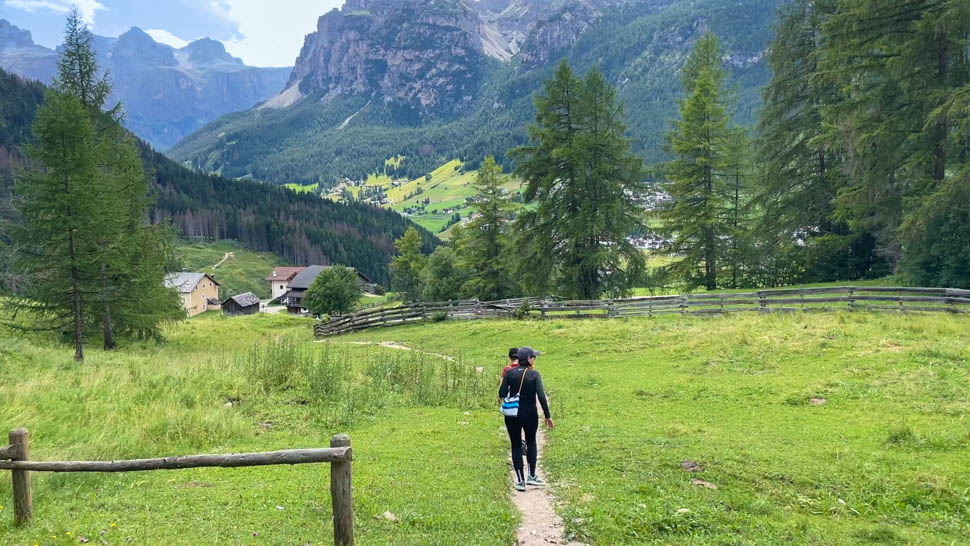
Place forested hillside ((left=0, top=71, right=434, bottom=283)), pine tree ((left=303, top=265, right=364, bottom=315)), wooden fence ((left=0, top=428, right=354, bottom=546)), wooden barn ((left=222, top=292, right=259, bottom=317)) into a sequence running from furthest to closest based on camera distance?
forested hillside ((left=0, top=71, right=434, bottom=283)) → wooden barn ((left=222, top=292, right=259, bottom=317)) → pine tree ((left=303, top=265, right=364, bottom=315)) → wooden fence ((left=0, top=428, right=354, bottom=546))

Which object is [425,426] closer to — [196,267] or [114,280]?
[114,280]

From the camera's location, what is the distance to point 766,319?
20.0m

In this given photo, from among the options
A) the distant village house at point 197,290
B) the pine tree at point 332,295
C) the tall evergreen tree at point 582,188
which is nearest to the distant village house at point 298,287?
the distant village house at point 197,290

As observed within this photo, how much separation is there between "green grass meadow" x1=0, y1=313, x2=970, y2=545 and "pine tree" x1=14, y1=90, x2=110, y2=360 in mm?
5553

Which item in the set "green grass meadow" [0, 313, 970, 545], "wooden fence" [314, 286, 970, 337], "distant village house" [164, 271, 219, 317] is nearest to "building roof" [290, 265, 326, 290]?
"distant village house" [164, 271, 219, 317]

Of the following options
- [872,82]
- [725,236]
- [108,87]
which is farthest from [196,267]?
[872,82]

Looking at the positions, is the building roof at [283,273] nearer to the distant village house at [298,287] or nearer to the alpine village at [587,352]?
the distant village house at [298,287]

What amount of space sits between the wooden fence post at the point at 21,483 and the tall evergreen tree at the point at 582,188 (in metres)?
25.6

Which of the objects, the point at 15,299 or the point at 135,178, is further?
the point at 135,178

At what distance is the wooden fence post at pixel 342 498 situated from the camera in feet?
17.1

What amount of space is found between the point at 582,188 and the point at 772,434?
21630 mm

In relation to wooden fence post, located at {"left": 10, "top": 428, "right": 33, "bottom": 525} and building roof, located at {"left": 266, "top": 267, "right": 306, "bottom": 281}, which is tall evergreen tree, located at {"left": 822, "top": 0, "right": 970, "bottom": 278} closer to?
wooden fence post, located at {"left": 10, "top": 428, "right": 33, "bottom": 525}

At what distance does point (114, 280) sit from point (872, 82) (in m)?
37.5

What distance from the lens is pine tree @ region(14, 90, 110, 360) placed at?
20297mm
